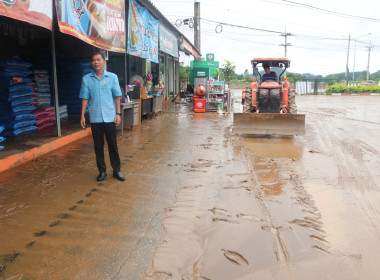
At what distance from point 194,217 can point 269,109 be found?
669 centimetres

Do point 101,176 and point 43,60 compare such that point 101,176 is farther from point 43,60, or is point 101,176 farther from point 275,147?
point 43,60

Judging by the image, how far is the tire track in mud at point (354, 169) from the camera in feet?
12.5

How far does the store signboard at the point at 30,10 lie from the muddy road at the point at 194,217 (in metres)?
2.22

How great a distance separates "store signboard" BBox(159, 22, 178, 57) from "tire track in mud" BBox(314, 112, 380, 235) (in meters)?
8.09

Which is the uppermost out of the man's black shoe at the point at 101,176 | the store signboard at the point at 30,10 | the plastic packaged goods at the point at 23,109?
the store signboard at the point at 30,10

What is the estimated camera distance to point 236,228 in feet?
10.5

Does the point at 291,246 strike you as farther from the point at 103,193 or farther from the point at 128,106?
the point at 128,106

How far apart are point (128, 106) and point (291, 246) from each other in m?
6.59

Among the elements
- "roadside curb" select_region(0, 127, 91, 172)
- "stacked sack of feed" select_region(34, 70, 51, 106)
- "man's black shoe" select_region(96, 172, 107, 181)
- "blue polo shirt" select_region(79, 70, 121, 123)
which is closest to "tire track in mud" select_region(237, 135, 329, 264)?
"man's black shoe" select_region(96, 172, 107, 181)

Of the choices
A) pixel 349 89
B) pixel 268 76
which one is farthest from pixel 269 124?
pixel 349 89

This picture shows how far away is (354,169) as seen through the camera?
5.39m

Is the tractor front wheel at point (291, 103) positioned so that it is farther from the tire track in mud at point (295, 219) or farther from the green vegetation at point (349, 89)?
the green vegetation at point (349, 89)

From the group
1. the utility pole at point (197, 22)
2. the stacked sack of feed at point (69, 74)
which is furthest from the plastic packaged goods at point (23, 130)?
the utility pole at point (197, 22)

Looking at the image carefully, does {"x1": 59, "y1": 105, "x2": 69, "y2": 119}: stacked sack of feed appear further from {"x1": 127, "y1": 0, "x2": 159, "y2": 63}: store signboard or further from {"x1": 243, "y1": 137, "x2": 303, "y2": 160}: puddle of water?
{"x1": 243, "y1": 137, "x2": 303, "y2": 160}: puddle of water
